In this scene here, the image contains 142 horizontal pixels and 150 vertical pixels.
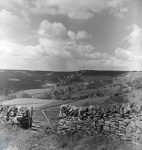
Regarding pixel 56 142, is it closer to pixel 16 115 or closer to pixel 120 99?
pixel 16 115

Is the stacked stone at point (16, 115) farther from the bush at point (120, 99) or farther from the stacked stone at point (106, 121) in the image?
the bush at point (120, 99)

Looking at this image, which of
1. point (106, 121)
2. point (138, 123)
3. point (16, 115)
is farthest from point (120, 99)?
point (16, 115)

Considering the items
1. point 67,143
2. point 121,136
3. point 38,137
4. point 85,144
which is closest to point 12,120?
point 38,137

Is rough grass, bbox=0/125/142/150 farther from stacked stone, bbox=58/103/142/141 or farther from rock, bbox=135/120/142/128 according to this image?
rock, bbox=135/120/142/128

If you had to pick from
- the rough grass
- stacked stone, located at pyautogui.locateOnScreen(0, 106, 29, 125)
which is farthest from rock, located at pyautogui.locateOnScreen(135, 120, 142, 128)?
stacked stone, located at pyautogui.locateOnScreen(0, 106, 29, 125)

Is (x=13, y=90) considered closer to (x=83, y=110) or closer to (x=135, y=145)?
(x=83, y=110)

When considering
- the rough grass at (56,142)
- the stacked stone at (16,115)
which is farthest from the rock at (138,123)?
the stacked stone at (16,115)

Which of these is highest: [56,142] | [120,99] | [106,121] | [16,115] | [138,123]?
[138,123]

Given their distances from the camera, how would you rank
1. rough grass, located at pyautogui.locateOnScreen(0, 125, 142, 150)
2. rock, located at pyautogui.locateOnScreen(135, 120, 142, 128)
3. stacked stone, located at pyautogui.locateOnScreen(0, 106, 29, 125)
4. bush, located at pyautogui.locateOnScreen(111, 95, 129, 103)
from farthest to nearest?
bush, located at pyautogui.locateOnScreen(111, 95, 129, 103)
stacked stone, located at pyautogui.locateOnScreen(0, 106, 29, 125)
rough grass, located at pyautogui.locateOnScreen(0, 125, 142, 150)
rock, located at pyautogui.locateOnScreen(135, 120, 142, 128)
